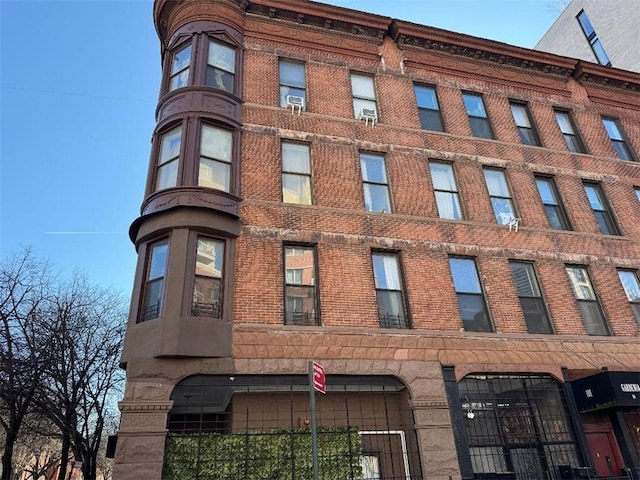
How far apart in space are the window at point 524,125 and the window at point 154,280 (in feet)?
42.3

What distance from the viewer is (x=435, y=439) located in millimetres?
9953

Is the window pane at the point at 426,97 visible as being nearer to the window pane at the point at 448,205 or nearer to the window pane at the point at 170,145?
the window pane at the point at 448,205

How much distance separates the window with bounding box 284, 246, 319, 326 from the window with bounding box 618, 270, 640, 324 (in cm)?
1001

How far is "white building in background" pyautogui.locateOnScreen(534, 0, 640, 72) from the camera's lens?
1128 inches

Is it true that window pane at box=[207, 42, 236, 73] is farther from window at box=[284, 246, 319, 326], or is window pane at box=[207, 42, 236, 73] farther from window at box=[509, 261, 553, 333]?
window at box=[509, 261, 553, 333]

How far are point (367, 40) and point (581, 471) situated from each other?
46.6 feet

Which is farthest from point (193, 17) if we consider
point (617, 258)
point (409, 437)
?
point (617, 258)

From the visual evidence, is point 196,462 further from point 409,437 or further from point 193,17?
point 193,17

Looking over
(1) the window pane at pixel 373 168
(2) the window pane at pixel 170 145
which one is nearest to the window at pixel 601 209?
(1) the window pane at pixel 373 168

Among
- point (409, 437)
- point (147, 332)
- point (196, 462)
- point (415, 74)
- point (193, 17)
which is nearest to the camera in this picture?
point (196, 462)

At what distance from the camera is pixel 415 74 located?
16203 mm

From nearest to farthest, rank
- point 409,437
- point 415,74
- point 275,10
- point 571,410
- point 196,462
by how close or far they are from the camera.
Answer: point 196,462, point 409,437, point 571,410, point 275,10, point 415,74

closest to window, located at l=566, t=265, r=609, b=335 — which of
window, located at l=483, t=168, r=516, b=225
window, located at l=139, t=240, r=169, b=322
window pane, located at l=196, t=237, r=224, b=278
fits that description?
window, located at l=483, t=168, r=516, b=225

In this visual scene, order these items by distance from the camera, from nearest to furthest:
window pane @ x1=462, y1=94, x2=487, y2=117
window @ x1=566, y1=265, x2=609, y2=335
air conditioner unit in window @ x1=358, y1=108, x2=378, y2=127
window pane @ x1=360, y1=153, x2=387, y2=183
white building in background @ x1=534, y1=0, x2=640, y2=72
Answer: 1. window @ x1=566, y1=265, x2=609, y2=335
2. window pane @ x1=360, y1=153, x2=387, y2=183
3. air conditioner unit in window @ x1=358, y1=108, x2=378, y2=127
4. window pane @ x1=462, y1=94, x2=487, y2=117
5. white building in background @ x1=534, y1=0, x2=640, y2=72
